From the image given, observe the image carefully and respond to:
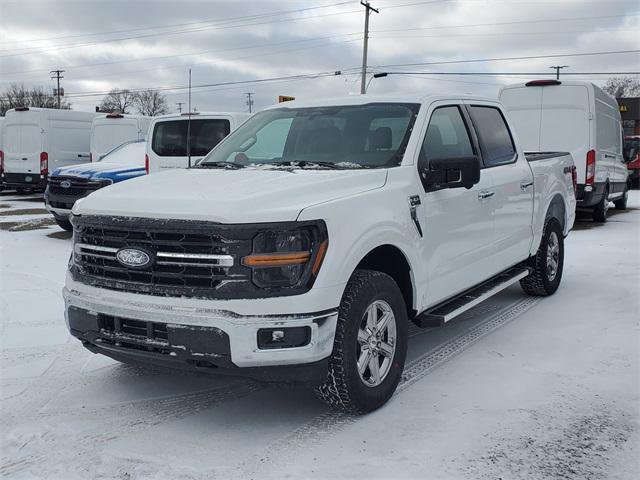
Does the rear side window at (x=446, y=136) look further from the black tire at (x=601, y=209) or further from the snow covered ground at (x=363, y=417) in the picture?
the black tire at (x=601, y=209)

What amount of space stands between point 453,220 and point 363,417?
5.07ft

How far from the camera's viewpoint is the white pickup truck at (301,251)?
11.0 ft

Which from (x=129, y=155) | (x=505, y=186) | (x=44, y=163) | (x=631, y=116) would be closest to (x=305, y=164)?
(x=505, y=186)

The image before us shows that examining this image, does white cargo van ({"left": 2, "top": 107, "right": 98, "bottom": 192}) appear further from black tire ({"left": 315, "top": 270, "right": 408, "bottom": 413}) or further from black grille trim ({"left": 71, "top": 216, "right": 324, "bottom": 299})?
black tire ({"left": 315, "top": 270, "right": 408, "bottom": 413})

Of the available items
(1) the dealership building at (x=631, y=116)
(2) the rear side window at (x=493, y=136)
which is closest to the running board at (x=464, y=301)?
(2) the rear side window at (x=493, y=136)

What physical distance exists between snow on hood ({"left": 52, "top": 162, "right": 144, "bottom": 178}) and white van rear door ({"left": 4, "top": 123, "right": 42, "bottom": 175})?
739 centimetres

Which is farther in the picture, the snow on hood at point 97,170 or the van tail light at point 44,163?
the van tail light at point 44,163

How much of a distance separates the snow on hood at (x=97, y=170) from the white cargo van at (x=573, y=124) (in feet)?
22.8

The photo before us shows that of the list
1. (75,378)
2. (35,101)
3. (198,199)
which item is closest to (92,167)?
(75,378)

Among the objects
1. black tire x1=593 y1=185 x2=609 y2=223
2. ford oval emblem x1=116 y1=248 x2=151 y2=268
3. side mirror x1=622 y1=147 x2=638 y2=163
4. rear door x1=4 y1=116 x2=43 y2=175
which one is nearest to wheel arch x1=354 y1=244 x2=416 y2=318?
ford oval emblem x1=116 y1=248 x2=151 y2=268

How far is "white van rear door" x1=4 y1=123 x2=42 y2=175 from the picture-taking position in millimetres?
18203

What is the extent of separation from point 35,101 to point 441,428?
314 ft

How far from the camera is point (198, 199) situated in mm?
3533

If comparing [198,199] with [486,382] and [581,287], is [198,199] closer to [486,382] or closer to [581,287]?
[486,382]
